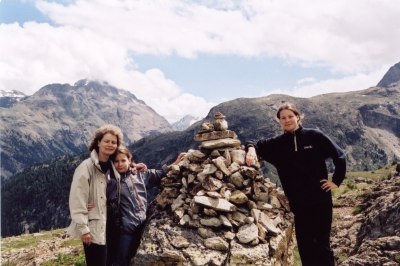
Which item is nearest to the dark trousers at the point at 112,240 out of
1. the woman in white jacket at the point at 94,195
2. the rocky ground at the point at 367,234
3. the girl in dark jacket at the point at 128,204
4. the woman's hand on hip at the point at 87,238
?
the girl in dark jacket at the point at 128,204

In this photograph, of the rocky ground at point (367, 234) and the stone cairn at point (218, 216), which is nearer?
the stone cairn at point (218, 216)

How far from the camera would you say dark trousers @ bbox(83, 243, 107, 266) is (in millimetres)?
9551

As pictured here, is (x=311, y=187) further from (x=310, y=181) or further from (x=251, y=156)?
(x=251, y=156)

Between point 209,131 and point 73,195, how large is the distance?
549 centimetres

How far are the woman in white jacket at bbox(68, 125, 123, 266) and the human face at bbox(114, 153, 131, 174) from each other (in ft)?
1.53

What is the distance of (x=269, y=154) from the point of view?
1121cm

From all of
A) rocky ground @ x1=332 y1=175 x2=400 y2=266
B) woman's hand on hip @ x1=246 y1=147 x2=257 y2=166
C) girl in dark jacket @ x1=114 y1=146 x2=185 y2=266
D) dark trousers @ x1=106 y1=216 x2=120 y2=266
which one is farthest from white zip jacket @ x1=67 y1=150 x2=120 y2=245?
rocky ground @ x1=332 y1=175 x2=400 y2=266

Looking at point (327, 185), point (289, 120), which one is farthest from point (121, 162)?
point (327, 185)

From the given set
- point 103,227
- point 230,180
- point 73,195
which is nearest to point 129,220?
point 103,227

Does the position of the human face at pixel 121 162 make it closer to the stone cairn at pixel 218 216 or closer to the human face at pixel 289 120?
the stone cairn at pixel 218 216

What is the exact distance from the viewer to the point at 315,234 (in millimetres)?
10172

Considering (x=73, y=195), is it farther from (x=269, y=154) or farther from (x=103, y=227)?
(x=269, y=154)

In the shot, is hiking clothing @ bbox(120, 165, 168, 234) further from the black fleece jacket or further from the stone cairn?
the black fleece jacket

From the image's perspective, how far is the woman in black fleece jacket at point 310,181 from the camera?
10.1m
